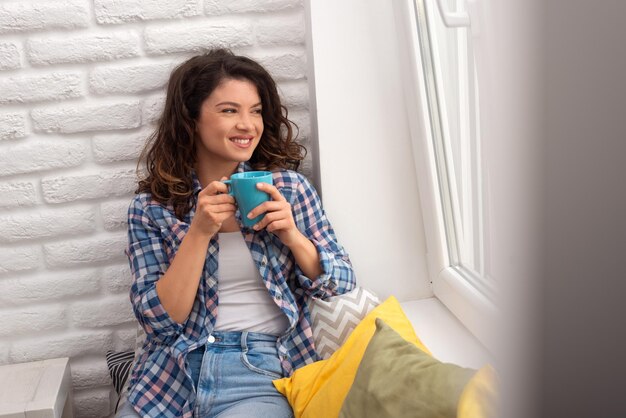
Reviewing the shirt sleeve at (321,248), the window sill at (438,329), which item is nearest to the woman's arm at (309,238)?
the shirt sleeve at (321,248)

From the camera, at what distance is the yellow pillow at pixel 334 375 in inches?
55.8

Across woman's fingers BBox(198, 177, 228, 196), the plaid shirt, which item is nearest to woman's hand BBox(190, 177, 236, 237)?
woman's fingers BBox(198, 177, 228, 196)

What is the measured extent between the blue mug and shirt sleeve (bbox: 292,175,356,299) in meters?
0.23

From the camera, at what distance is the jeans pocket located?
5.17 feet

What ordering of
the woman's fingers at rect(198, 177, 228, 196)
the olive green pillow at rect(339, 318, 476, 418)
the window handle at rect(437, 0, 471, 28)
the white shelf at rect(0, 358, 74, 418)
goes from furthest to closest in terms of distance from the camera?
the white shelf at rect(0, 358, 74, 418) → the woman's fingers at rect(198, 177, 228, 196) → the window handle at rect(437, 0, 471, 28) → the olive green pillow at rect(339, 318, 476, 418)

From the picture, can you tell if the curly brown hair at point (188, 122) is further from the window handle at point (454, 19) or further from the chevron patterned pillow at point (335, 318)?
the window handle at point (454, 19)

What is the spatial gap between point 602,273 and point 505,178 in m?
0.03

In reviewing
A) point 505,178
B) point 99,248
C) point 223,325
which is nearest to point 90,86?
point 99,248

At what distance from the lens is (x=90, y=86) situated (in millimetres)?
1783

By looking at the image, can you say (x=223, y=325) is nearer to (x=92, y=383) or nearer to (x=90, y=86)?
(x=92, y=383)

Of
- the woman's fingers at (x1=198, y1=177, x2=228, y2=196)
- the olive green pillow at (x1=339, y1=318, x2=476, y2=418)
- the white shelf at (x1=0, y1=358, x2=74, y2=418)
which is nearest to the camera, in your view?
the olive green pillow at (x1=339, y1=318, x2=476, y2=418)

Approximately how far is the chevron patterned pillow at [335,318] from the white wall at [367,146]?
0.23 m

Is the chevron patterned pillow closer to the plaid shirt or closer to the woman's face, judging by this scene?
the plaid shirt

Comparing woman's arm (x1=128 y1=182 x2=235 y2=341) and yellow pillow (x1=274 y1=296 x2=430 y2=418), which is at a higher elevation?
woman's arm (x1=128 y1=182 x2=235 y2=341)
